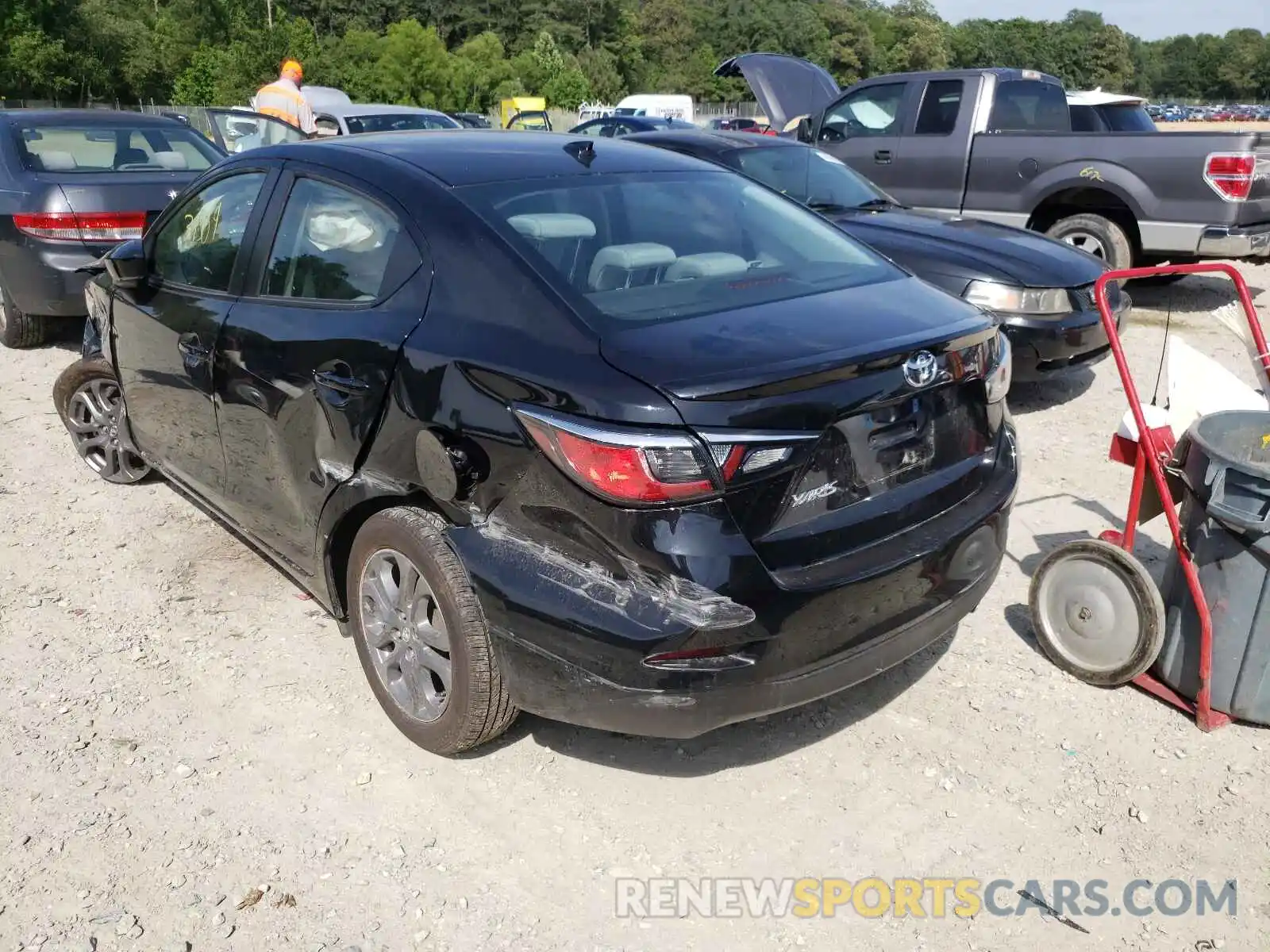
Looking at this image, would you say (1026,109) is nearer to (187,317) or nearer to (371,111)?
(187,317)

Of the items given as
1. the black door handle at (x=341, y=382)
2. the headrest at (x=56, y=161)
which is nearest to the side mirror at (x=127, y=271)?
the black door handle at (x=341, y=382)

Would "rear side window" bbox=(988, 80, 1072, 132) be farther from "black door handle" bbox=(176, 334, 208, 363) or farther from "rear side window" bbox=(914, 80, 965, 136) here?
"black door handle" bbox=(176, 334, 208, 363)

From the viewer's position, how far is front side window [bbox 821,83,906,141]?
991 centimetres

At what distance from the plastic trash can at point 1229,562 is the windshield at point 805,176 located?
4.23 metres

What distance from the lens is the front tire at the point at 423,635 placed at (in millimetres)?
2809

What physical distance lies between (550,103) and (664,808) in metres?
64.0

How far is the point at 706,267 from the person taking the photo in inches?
126

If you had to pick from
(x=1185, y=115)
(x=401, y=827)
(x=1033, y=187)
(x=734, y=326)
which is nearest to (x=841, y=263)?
(x=734, y=326)

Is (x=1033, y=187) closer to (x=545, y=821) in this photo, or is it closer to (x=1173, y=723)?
(x=1173, y=723)

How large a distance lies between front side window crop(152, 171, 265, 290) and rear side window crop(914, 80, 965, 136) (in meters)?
7.40

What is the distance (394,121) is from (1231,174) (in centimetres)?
1167

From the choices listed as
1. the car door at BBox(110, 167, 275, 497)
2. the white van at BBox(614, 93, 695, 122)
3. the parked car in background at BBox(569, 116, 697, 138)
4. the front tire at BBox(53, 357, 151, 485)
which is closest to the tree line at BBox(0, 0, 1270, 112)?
the white van at BBox(614, 93, 695, 122)

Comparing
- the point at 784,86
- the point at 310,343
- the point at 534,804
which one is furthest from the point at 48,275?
the point at 784,86

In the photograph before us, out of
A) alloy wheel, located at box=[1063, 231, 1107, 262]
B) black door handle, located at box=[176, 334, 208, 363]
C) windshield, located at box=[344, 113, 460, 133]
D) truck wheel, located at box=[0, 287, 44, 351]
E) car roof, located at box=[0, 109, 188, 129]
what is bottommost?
truck wheel, located at box=[0, 287, 44, 351]
